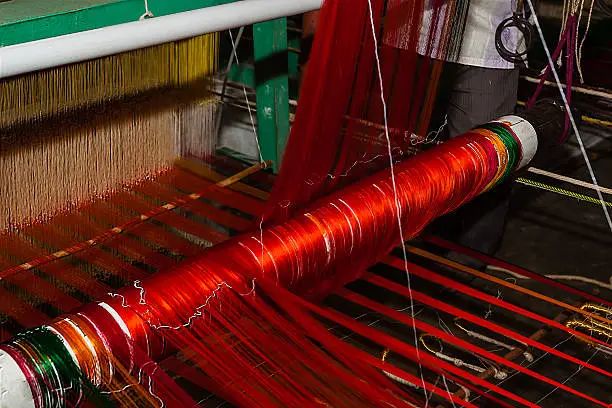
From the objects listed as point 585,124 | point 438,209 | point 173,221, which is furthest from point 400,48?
point 585,124

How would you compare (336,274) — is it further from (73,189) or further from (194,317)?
(73,189)

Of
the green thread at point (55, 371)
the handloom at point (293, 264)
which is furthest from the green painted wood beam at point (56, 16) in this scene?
the green thread at point (55, 371)

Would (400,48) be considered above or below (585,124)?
above

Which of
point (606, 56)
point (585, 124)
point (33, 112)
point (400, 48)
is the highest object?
point (400, 48)

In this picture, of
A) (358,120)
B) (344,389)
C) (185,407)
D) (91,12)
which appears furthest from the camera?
(91,12)

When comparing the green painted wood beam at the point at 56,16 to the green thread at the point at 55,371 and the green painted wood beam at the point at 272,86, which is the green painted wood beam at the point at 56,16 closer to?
the green painted wood beam at the point at 272,86

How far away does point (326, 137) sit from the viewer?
5.53ft

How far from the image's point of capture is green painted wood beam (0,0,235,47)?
192 cm

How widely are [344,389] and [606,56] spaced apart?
4081 mm

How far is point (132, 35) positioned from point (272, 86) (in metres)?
1.61

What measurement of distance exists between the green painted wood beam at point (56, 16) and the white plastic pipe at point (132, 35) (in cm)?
65

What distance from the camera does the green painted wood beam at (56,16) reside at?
192cm

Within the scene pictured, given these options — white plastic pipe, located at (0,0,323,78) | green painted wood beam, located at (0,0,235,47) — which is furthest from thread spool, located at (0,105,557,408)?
green painted wood beam, located at (0,0,235,47)

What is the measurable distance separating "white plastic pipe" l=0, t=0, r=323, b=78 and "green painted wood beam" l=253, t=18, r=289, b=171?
1.10 m
